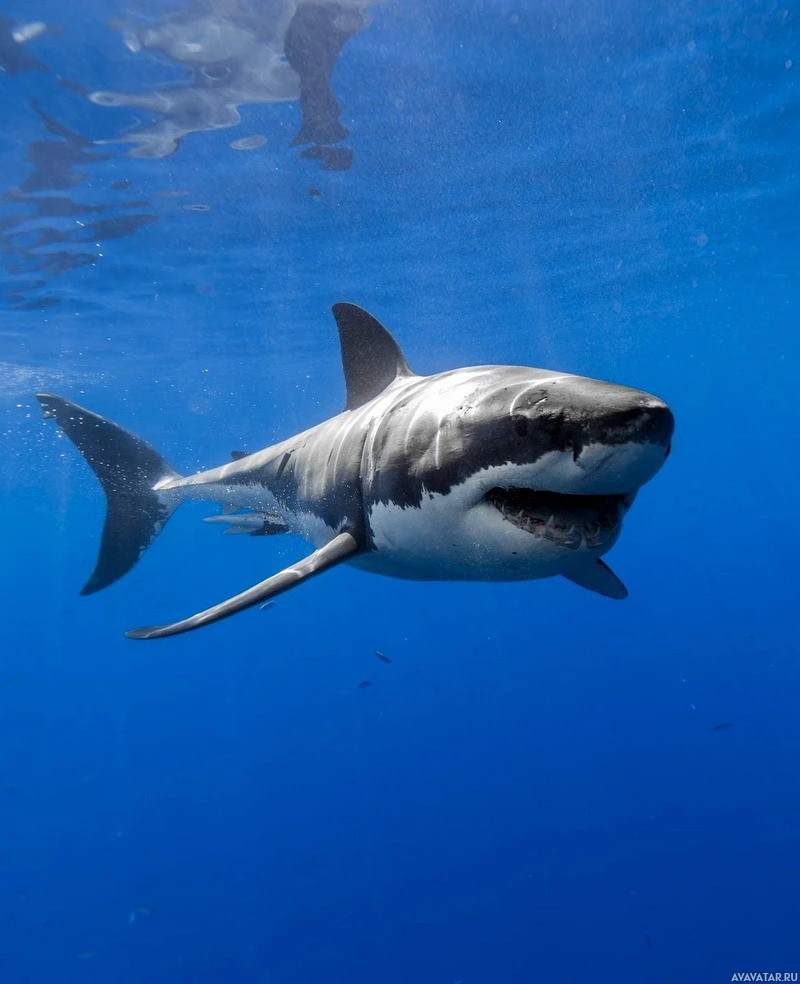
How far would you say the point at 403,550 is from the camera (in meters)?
4.05

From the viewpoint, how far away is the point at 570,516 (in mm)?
2842

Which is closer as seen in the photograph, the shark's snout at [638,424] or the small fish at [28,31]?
the shark's snout at [638,424]

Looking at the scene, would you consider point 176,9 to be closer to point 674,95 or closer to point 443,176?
point 443,176

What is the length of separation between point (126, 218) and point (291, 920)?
15.7 metres

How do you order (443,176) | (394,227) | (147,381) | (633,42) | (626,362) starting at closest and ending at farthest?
(633,42)
(443,176)
(394,227)
(147,381)
(626,362)

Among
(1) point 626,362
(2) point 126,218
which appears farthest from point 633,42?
(1) point 626,362

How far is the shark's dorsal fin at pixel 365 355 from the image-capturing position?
567 centimetres

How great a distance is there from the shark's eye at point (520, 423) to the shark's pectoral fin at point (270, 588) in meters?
1.72

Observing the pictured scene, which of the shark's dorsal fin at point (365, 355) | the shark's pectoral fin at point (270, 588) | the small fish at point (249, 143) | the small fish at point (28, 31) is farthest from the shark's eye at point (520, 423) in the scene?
the small fish at point (249, 143)

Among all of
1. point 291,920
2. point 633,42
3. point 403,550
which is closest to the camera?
point 403,550

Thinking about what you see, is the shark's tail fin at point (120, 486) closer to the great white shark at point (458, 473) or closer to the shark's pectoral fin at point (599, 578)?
the great white shark at point (458, 473)

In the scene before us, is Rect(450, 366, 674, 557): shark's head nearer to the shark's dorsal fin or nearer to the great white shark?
the great white shark

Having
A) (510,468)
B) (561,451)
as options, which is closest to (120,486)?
(510,468)

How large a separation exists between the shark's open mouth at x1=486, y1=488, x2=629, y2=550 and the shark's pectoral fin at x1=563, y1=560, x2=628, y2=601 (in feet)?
4.67
